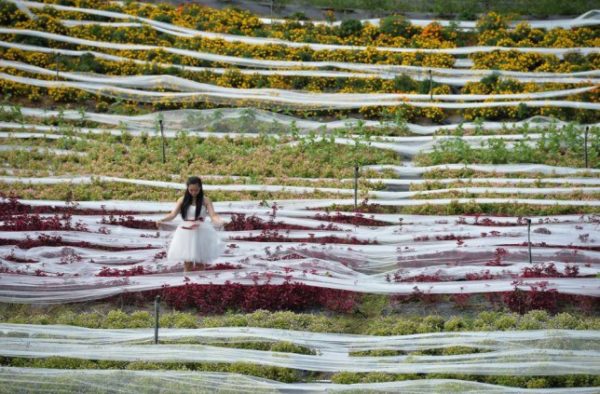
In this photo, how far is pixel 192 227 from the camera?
55.9 ft

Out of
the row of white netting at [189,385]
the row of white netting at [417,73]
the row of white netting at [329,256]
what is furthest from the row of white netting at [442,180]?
the row of white netting at [189,385]

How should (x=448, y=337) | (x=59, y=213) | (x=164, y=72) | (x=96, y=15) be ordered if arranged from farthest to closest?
(x=96, y=15) → (x=164, y=72) → (x=59, y=213) → (x=448, y=337)

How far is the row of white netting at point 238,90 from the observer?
83.4 ft

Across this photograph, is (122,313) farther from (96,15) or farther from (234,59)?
(96,15)

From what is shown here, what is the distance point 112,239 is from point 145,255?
3.34 feet

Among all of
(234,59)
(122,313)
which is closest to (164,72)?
(234,59)

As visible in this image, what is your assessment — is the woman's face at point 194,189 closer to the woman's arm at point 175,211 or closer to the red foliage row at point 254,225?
the woman's arm at point 175,211

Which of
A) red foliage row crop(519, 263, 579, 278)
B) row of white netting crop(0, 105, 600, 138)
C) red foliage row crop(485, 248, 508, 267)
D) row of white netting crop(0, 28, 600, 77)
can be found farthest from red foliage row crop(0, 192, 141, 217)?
row of white netting crop(0, 28, 600, 77)

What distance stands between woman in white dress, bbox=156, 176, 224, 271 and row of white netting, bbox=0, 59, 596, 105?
8.88 m

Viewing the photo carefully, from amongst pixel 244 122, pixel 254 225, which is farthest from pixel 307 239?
pixel 244 122

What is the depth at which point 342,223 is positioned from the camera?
19.5 m

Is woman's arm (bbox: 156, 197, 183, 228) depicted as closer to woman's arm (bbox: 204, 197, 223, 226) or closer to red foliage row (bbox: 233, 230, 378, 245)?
woman's arm (bbox: 204, 197, 223, 226)

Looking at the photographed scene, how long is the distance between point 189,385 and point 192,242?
3.76 meters

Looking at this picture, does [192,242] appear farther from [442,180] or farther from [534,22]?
[534,22]
